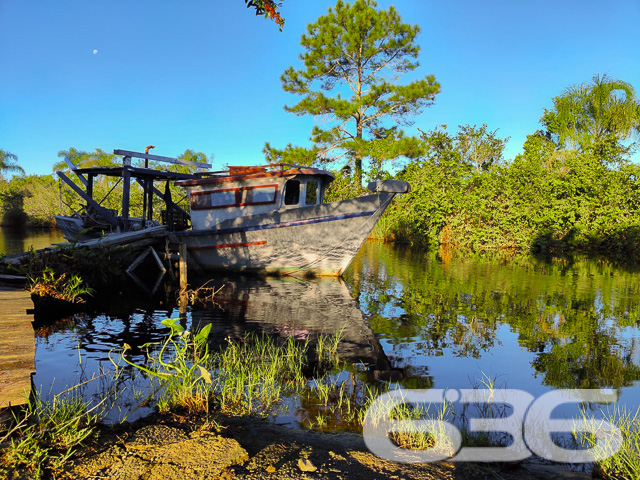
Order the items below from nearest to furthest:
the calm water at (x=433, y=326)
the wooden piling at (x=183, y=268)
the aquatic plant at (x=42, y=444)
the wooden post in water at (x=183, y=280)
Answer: the aquatic plant at (x=42, y=444) → the calm water at (x=433, y=326) → the wooden post in water at (x=183, y=280) → the wooden piling at (x=183, y=268)

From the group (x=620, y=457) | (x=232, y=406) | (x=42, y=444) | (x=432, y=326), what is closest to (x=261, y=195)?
(x=432, y=326)

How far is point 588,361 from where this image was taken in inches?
214

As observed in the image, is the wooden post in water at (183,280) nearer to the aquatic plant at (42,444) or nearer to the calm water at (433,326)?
the calm water at (433,326)

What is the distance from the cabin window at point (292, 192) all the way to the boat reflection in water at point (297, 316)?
288 centimetres

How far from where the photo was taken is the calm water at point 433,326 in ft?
16.4

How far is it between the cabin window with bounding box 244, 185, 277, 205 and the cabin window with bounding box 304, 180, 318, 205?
43.9 inches

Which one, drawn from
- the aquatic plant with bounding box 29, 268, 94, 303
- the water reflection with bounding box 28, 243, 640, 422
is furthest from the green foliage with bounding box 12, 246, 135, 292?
the water reflection with bounding box 28, 243, 640, 422

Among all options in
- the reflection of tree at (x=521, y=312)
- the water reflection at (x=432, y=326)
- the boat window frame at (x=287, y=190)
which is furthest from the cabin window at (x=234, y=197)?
the reflection of tree at (x=521, y=312)

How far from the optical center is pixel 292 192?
13320 millimetres

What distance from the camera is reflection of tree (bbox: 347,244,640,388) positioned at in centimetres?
554

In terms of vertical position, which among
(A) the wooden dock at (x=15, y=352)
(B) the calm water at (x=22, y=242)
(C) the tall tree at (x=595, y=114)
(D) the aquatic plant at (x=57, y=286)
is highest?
(C) the tall tree at (x=595, y=114)

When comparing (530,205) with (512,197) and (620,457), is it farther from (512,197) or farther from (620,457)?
(620,457)

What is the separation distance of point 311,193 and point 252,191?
1.92 m

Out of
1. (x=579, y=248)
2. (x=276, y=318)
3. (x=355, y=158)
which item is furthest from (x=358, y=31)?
(x=276, y=318)
